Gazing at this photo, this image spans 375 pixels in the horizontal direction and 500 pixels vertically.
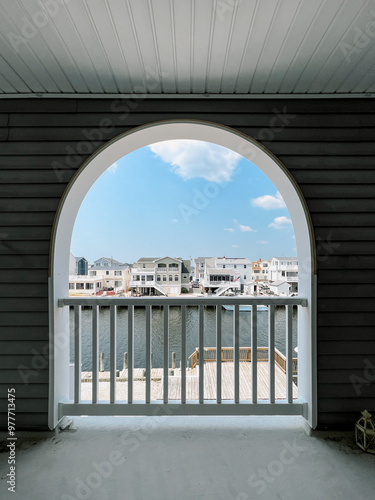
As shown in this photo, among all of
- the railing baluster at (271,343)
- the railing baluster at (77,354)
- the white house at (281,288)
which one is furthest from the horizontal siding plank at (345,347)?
the railing baluster at (77,354)

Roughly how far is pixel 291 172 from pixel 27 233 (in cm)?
192

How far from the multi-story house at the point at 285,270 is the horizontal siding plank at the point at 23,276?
1738mm

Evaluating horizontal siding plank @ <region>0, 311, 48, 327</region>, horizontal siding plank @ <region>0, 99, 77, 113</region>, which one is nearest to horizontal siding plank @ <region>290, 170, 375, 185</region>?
horizontal siding plank @ <region>0, 99, 77, 113</region>

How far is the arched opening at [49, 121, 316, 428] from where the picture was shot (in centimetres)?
177

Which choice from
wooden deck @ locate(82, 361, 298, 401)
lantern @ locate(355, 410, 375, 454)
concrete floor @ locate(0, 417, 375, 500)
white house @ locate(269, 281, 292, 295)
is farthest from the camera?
wooden deck @ locate(82, 361, 298, 401)

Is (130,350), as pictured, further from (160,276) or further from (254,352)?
(254,352)

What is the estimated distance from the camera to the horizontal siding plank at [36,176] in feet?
5.96

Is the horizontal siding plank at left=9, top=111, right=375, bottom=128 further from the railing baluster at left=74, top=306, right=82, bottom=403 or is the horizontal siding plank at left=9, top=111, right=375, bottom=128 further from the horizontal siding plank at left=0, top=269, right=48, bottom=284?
the railing baluster at left=74, top=306, right=82, bottom=403

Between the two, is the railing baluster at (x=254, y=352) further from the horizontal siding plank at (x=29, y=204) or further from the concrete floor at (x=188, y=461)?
the horizontal siding plank at (x=29, y=204)

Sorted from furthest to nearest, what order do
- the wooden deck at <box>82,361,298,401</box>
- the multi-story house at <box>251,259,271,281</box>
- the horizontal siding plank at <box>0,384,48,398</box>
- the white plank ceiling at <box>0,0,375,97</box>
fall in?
1. the wooden deck at <box>82,361,298,401</box>
2. the multi-story house at <box>251,259,271,281</box>
3. the horizontal siding plank at <box>0,384,48,398</box>
4. the white plank ceiling at <box>0,0,375,97</box>

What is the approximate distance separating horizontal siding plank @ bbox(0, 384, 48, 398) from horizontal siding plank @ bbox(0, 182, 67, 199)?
1.32m

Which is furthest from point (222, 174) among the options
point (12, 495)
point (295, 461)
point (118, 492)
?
point (12, 495)

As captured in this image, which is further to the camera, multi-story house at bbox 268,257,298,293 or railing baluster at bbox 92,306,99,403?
multi-story house at bbox 268,257,298,293

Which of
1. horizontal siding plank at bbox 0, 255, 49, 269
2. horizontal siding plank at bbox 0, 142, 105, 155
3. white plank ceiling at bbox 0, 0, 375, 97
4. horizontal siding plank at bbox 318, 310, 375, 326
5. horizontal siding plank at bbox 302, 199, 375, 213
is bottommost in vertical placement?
horizontal siding plank at bbox 318, 310, 375, 326
